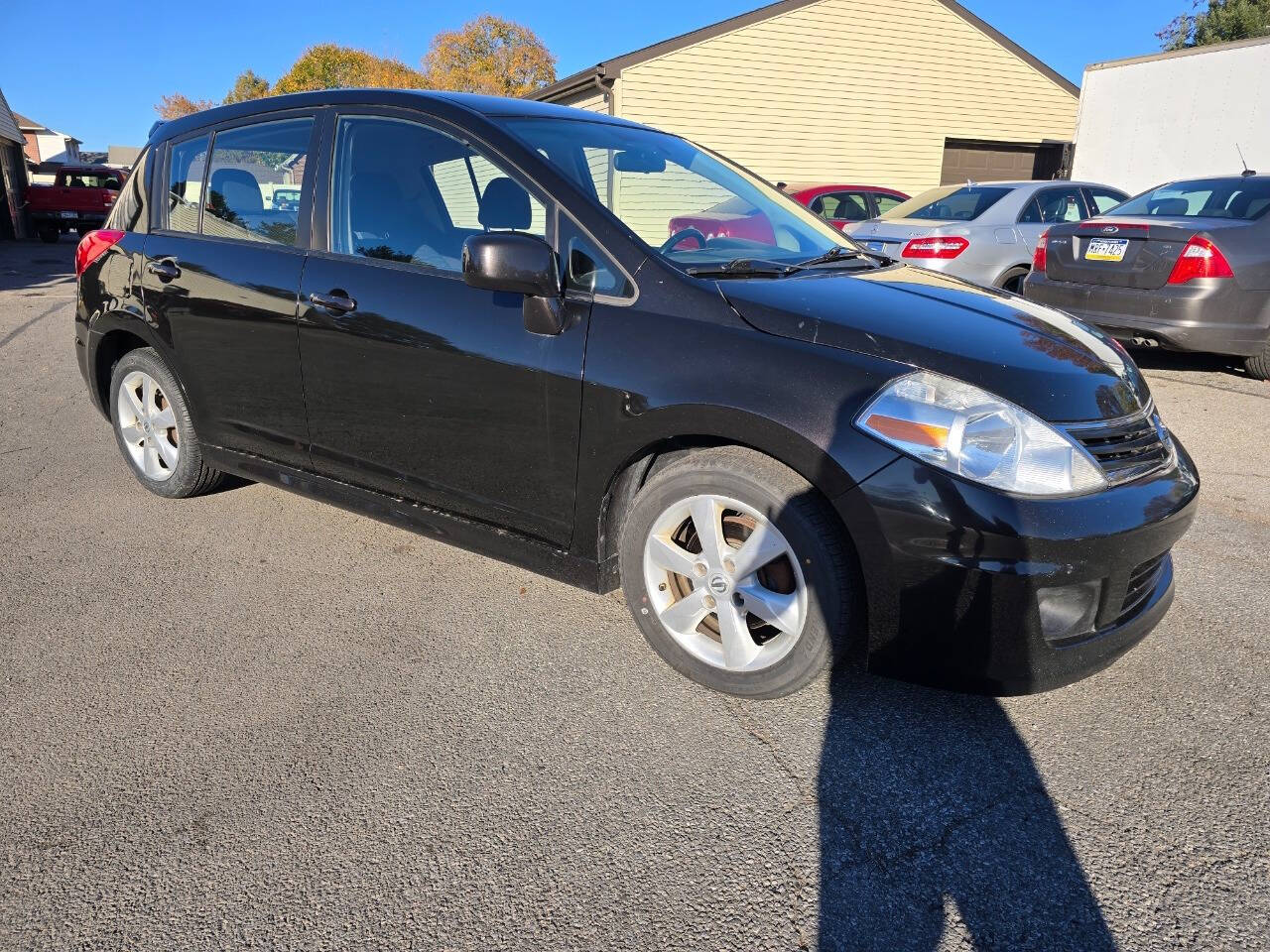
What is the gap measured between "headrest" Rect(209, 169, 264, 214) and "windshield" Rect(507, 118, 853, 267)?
1.25 meters

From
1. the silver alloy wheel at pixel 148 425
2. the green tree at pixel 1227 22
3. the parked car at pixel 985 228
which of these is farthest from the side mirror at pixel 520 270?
the green tree at pixel 1227 22

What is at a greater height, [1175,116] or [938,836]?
[1175,116]

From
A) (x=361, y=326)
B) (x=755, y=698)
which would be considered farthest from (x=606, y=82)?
(x=755, y=698)

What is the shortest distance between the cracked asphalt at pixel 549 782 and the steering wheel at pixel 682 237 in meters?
1.31

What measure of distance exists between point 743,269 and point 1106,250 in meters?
5.12

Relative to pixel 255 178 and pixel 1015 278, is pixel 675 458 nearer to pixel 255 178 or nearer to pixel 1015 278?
pixel 255 178

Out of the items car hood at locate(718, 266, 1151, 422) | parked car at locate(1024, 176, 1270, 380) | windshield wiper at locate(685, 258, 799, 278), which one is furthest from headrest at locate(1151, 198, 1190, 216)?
windshield wiper at locate(685, 258, 799, 278)

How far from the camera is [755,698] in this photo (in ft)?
8.87

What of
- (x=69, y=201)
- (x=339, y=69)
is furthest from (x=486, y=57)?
(x=69, y=201)

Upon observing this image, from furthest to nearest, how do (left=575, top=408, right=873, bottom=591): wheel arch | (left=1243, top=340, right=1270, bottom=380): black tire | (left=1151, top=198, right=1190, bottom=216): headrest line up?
(left=1151, top=198, right=1190, bottom=216): headrest
(left=1243, top=340, right=1270, bottom=380): black tire
(left=575, top=408, right=873, bottom=591): wheel arch

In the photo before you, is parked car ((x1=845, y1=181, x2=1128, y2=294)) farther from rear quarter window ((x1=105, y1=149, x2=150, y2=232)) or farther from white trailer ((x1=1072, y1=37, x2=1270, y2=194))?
white trailer ((x1=1072, y1=37, x2=1270, y2=194))

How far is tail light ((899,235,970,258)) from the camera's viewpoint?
8.46m

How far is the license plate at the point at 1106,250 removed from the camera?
→ 6762 mm

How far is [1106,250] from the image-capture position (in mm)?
6840
